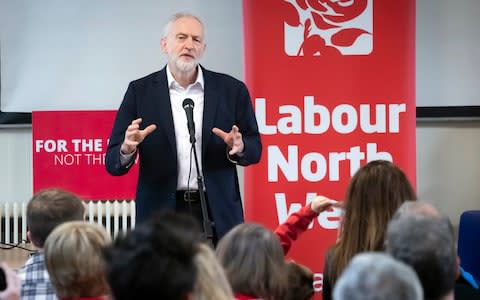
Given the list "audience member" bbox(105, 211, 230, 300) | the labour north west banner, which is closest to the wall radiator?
the labour north west banner

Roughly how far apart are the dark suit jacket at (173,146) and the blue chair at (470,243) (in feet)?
5.48

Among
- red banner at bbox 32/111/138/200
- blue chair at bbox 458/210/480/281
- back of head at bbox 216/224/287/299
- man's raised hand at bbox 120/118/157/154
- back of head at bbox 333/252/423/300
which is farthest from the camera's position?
red banner at bbox 32/111/138/200

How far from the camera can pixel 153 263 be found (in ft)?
4.39

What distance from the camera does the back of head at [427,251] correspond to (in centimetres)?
156

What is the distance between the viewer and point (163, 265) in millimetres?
1342

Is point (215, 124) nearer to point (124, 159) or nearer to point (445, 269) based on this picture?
point (124, 159)

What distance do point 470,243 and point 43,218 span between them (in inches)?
101

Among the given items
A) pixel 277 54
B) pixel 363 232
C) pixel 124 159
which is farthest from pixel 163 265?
pixel 277 54

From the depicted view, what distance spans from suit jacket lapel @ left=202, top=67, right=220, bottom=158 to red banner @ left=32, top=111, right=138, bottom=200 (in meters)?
1.92

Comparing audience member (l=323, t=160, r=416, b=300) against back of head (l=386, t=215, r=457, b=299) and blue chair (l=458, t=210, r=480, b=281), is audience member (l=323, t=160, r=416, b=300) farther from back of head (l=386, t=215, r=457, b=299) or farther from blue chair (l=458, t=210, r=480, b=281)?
blue chair (l=458, t=210, r=480, b=281)

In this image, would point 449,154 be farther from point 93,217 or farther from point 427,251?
point 427,251

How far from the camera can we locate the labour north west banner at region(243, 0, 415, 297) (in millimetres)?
4188

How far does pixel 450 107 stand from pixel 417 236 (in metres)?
3.72

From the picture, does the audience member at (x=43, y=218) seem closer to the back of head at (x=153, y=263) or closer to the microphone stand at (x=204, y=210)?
the microphone stand at (x=204, y=210)
